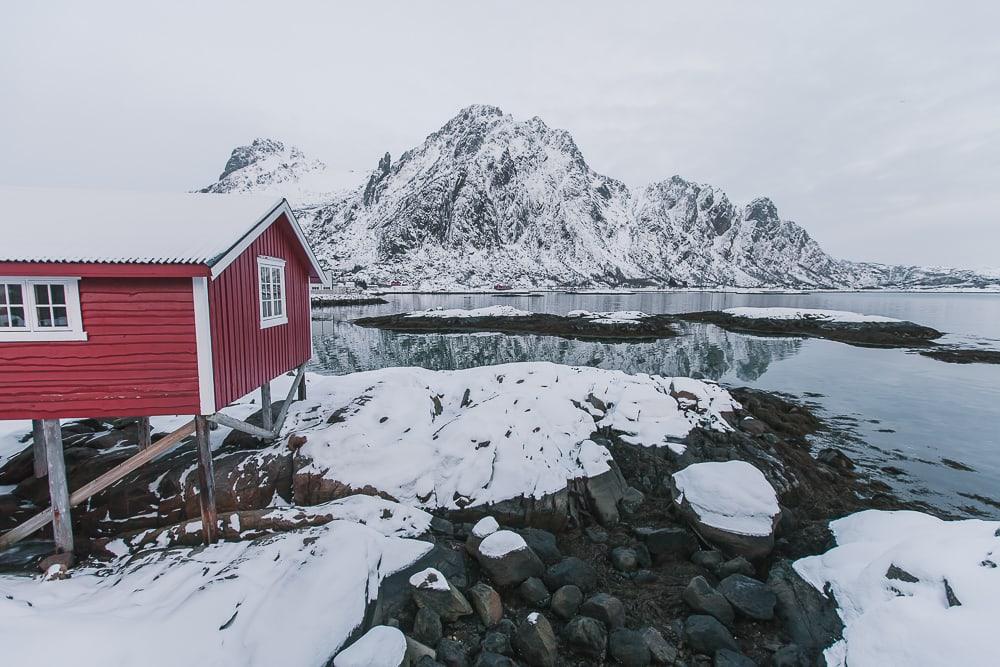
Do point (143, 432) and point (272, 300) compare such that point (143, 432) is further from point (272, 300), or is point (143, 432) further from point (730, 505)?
point (730, 505)

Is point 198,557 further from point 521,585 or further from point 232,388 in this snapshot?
point 521,585

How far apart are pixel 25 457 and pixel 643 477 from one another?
652 inches

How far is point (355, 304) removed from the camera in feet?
276

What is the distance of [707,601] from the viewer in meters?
7.95

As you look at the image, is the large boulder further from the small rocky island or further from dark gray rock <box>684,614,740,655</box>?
the small rocky island

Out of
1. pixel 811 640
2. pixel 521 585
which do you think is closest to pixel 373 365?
pixel 521 585

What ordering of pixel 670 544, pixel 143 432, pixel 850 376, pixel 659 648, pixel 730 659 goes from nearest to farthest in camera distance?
pixel 730 659
pixel 659 648
pixel 670 544
pixel 143 432
pixel 850 376

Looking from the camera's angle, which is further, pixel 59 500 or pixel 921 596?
pixel 59 500

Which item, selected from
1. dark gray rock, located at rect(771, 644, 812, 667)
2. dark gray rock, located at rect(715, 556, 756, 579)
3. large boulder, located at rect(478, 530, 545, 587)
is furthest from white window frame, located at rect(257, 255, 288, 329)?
dark gray rock, located at rect(771, 644, 812, 667)

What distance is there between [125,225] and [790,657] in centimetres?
1411

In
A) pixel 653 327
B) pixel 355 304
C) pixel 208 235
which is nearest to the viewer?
pixel 208 235

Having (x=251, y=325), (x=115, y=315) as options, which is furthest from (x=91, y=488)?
(x=251, y=325)

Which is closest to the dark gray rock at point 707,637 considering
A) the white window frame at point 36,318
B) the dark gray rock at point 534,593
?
the dark gray rock at point 534,593

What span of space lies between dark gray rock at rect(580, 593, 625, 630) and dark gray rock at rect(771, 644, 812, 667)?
231 centimetres
